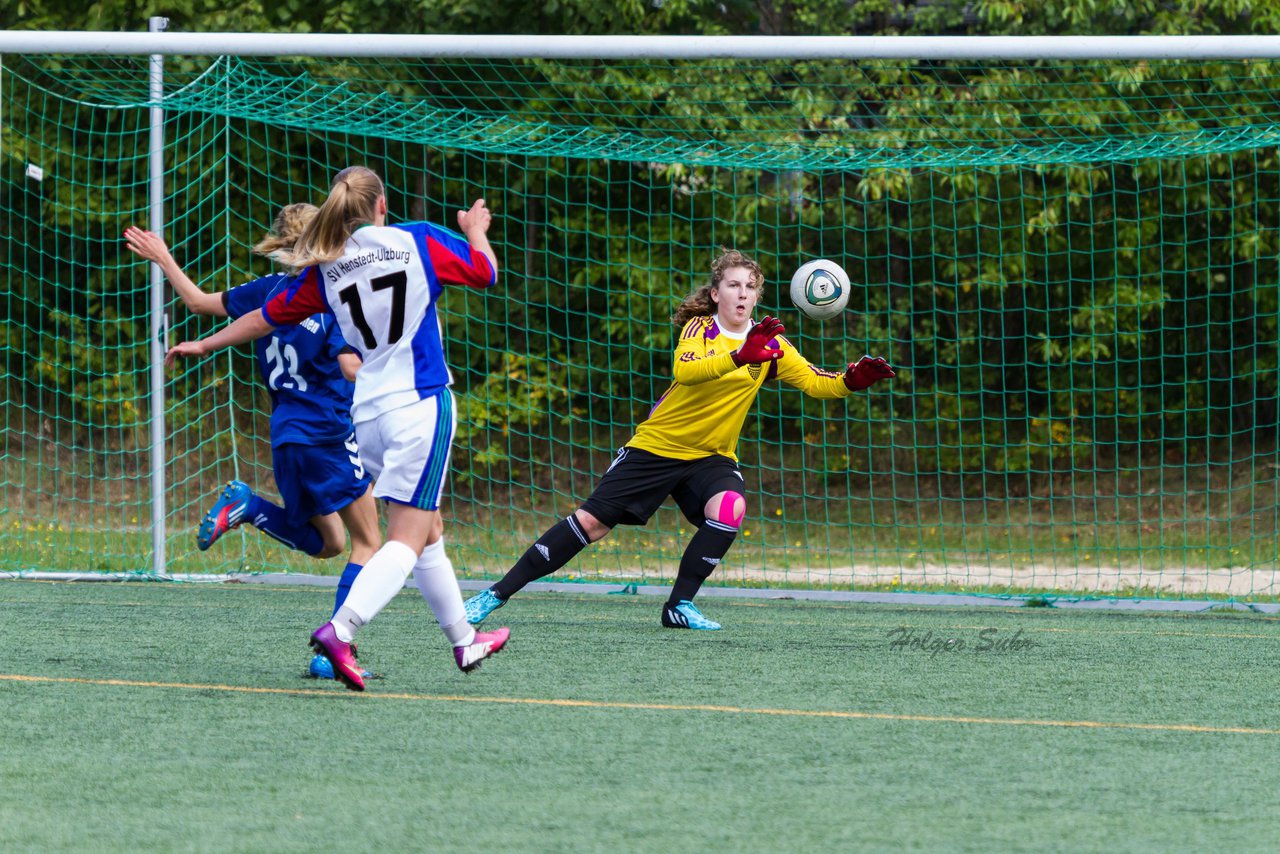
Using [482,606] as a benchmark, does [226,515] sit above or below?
above

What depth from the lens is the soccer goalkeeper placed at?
22.1 feet

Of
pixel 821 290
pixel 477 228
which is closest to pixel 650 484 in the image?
pixel 821 290

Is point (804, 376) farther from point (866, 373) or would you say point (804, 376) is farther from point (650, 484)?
point (650, 484)

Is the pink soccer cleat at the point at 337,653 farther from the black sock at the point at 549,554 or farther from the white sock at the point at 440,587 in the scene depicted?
the black sock at the point at 549,554

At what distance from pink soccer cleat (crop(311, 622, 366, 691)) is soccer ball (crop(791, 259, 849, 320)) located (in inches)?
117

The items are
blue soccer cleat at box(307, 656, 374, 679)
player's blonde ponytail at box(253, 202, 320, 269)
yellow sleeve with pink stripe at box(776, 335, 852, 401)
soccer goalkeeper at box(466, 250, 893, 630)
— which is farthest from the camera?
yellow sleeve with pink stripe at box(776, 335, 852, 401)

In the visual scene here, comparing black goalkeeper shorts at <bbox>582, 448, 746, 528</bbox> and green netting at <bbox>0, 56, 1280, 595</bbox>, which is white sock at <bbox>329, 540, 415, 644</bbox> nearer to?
black goalkeeper shorts at <bbox>582, 448, 746, 528</bbox>

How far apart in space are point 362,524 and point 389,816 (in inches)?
105

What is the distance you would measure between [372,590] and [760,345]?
211 cm

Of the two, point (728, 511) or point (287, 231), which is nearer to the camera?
point (287, 231)

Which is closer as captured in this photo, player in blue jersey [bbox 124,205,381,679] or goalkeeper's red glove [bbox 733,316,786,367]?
player in blue jersey [bbox 124,205,381,679]

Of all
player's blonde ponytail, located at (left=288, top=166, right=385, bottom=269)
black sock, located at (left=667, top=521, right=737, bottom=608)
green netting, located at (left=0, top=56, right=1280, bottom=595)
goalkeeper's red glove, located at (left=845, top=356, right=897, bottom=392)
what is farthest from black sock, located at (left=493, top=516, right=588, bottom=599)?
green netting, located at (left=0, top=56, right=1280, bottom=595)

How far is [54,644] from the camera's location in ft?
19.4

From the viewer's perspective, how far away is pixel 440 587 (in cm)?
493
